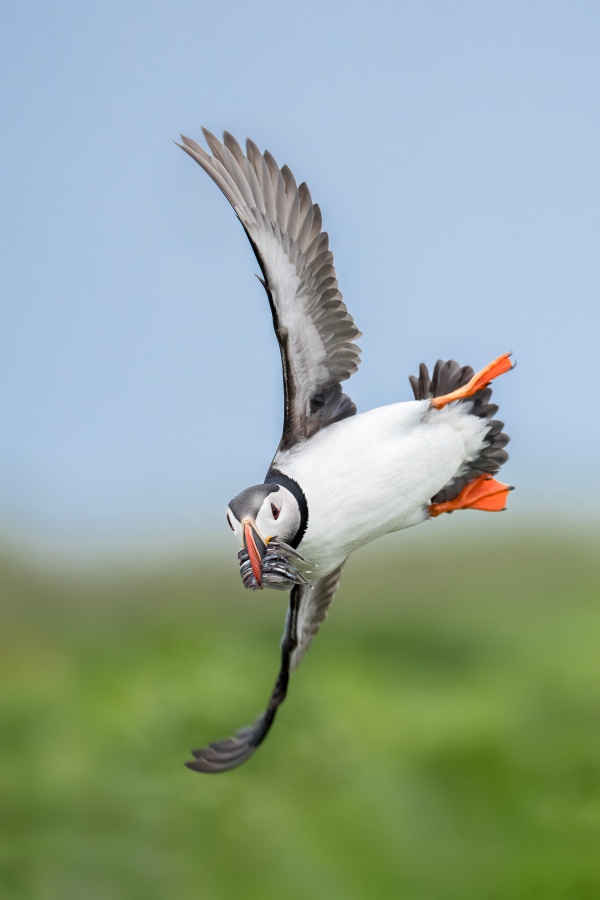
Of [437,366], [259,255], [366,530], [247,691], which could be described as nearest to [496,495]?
[437,366]

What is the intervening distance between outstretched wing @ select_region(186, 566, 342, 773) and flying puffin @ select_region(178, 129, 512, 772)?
1.16 meters

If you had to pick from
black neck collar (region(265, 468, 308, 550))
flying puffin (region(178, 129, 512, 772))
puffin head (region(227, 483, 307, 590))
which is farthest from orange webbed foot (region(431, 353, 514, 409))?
puffin head (region(227, 483, 307, 590))

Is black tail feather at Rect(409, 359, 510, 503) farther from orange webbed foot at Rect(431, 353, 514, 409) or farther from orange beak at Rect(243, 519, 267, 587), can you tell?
orange beak at Rect(243, 519, 267, 587)

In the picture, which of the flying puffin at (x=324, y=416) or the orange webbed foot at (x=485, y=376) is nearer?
the flying puffin at (x=324, y=416)

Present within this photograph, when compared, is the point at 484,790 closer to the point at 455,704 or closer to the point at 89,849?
the point at 455,704

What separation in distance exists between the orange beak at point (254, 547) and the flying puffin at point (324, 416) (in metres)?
0.13

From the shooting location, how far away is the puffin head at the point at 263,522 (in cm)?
339

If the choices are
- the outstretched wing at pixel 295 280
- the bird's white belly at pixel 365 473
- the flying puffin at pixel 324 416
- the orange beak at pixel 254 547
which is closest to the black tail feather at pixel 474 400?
the flying puffin at pixel 324 416

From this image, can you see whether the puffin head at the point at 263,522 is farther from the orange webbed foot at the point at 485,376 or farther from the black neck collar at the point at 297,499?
the orange webbed foot at the point at 485,376

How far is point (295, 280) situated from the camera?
4227 millimetres

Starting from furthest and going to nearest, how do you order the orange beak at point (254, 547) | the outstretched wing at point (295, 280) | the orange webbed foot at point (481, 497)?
the orange webbed foot at point (481, 497) < the outstretched wing at point (295, 280) < the orange beak at point (254, 547)

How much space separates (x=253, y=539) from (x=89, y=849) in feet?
35.3

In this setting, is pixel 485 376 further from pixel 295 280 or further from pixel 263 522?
pixel 263 522

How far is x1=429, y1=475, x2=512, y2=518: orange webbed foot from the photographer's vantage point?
473 cm
